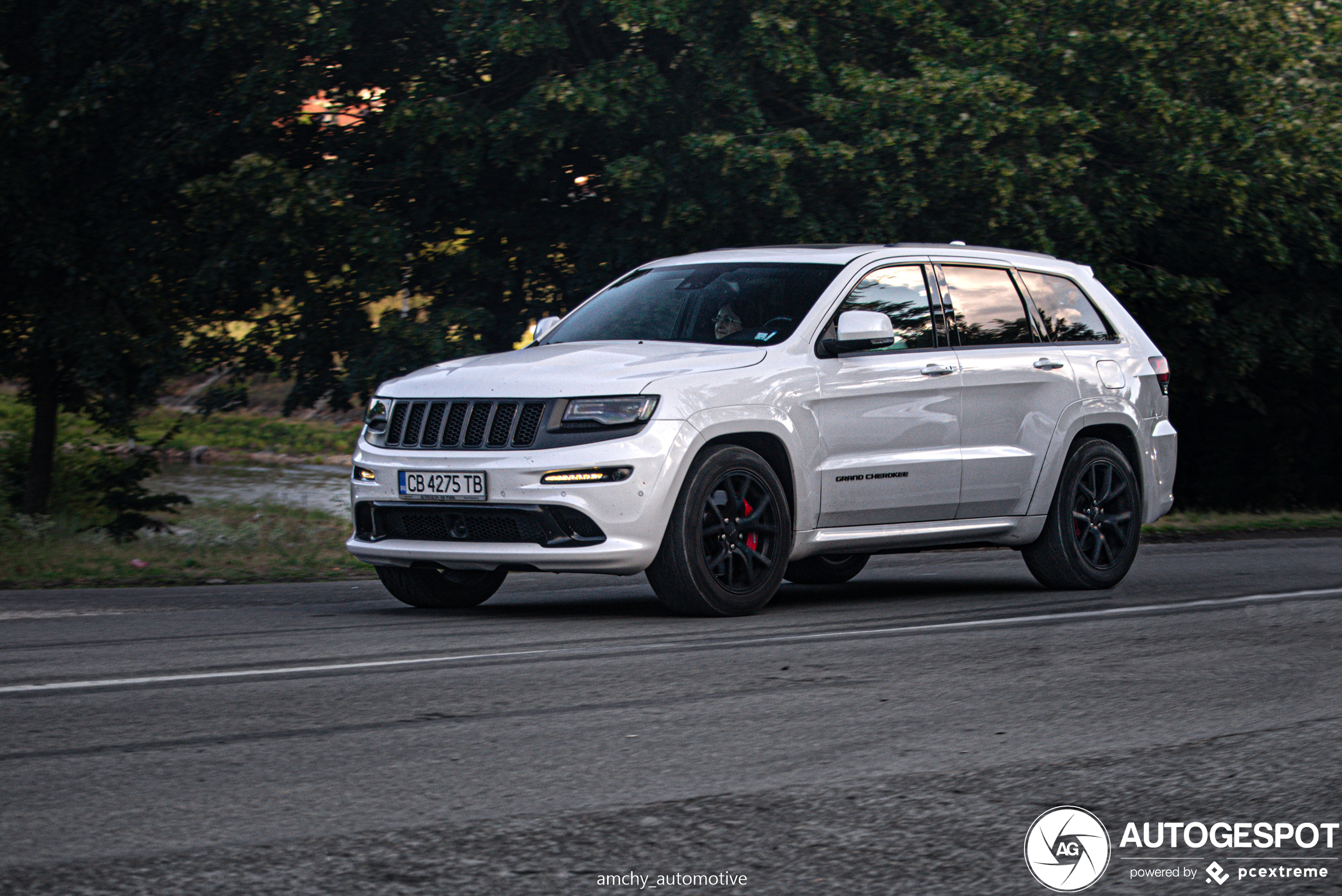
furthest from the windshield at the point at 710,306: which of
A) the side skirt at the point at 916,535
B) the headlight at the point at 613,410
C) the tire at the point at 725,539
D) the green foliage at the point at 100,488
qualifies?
the green foliage at the point at 100,488

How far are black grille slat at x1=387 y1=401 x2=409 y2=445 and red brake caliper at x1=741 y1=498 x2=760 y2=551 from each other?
5.63ft

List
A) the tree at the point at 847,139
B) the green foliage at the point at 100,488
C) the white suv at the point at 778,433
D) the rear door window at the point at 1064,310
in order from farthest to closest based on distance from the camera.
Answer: the green foliage at the point at 100,488 → the tree at the point at 847,139 → the rear door window at the point at 1064,310 → the white suv at the point at 778,433

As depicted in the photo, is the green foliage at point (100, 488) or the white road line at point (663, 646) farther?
the green foliage at point (100, 488)

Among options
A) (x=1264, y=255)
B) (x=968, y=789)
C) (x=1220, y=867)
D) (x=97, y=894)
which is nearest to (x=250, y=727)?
(x=97, y=894)

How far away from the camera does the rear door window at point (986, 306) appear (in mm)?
9289

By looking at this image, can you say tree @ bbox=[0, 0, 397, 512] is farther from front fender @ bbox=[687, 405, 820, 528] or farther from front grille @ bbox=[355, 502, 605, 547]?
front fender @ bbox=[687, 405, 820, 528]

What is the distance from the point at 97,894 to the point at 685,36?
14683mm

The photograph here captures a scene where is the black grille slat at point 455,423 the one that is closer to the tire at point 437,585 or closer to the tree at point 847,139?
the tire at point 437,585

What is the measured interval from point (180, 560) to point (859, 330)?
5.94 meters

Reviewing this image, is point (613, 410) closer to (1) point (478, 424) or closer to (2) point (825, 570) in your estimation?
(1) point (478, 424)

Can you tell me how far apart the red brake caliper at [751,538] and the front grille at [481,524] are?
81 centimetres

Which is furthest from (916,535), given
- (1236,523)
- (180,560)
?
(1236,523)

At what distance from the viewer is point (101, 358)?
59.4ft

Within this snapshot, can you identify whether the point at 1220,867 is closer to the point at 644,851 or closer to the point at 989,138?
the point at 644,851
